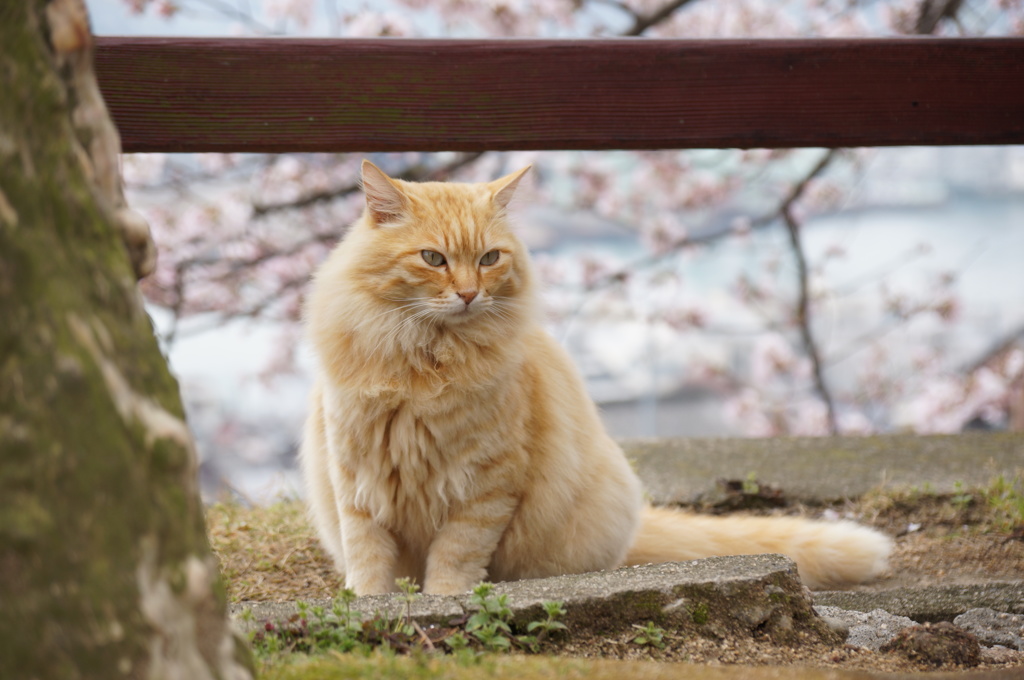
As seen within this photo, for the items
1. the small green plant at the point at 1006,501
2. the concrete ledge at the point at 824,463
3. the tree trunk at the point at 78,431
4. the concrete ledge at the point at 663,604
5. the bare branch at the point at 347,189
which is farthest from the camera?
the bare branch at the point at 347,189

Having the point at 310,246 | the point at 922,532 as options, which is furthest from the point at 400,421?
the point at 310,246

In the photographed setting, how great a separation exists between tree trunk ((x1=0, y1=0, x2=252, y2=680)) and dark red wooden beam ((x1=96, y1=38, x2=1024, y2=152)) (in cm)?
145

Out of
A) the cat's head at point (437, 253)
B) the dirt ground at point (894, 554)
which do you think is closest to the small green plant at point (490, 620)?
the dirt ground at point (894, 554)

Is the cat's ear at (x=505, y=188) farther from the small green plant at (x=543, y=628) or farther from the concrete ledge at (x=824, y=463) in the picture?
the concrete ledge at (x=824, y=463)

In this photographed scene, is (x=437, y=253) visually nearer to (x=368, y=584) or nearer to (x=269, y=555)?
(x=368, y=584)

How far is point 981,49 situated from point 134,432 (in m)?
2.78

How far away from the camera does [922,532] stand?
3.05 metres

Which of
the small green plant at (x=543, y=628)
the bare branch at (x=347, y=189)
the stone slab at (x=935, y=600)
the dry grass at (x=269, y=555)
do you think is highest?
the bare branch at (x=347, y=189)

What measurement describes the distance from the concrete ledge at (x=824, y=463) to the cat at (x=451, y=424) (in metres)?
0.78

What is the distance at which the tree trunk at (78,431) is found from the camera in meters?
0.97

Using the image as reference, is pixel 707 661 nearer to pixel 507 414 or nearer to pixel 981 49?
pixel 507 414

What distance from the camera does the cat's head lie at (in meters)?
2.38

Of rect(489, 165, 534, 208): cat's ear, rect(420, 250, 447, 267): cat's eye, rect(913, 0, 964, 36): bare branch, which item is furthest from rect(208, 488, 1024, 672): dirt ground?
rect(913, 0, 964, 36): bare branch

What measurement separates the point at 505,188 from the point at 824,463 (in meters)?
2.01
